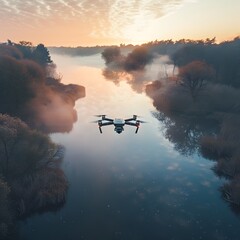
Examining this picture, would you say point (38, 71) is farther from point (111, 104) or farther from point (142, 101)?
point (142, 101)

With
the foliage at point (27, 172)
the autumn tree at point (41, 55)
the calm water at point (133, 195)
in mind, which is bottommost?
the autumn tree at point (41, 55)

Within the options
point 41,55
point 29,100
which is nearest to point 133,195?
point 29,100

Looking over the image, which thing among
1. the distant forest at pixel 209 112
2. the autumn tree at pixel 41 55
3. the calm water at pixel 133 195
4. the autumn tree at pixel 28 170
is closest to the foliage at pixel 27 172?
the autumn tree at pixel 28 170

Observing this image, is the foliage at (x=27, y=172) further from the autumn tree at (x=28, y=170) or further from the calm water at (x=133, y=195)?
the calm water at (x=133, y=195)

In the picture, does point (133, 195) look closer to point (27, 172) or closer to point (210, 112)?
point (27, 172)

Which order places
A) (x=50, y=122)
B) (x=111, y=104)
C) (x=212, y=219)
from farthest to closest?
(x=111, y=104) < (x=50, y=122) < (x=212, y=219)

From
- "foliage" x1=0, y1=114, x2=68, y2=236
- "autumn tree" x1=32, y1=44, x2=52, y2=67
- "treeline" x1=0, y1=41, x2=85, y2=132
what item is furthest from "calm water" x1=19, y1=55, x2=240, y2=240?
"autumn tree" x1=32, y1=44, x2=52, y2=67

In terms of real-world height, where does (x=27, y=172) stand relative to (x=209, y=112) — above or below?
above

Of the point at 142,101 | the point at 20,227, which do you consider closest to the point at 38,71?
the point at 142,101
